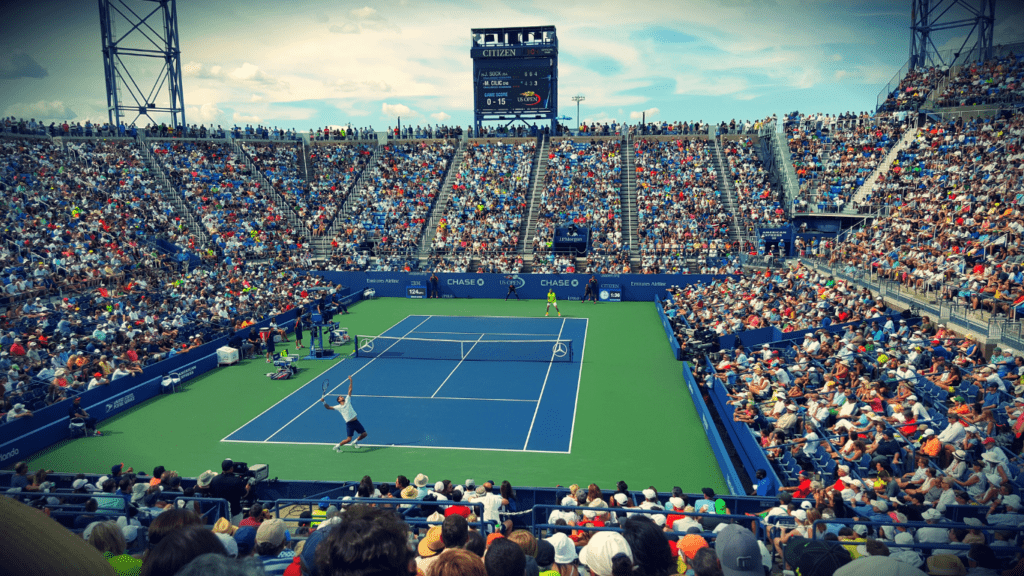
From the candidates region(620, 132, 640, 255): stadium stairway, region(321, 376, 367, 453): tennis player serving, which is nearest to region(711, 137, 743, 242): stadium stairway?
region(620, 132, 640, 255): stadium stairway

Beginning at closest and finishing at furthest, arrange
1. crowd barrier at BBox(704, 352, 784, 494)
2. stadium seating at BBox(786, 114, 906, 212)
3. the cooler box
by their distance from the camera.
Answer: crowd barrier at BBox(704, 352, 784, 494)
the cooler box
stadium seating at BBox(786, 114, 906, 212)

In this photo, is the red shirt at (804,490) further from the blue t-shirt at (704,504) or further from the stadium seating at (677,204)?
the stadium seating at (677,204)

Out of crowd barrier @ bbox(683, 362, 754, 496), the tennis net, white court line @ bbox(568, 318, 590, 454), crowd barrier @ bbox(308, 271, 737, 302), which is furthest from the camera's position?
crowd barrier @ bbox(308, 271, 737, 302)

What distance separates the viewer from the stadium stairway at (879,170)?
35.5 m

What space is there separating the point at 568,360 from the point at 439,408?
6.66 metres

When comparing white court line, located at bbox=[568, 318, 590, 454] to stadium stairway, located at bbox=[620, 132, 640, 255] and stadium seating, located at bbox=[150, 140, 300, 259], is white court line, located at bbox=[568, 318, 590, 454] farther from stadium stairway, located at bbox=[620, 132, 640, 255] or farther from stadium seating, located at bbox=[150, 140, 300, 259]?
stadium seating, located at bbox=[150, 140, 300, 259]

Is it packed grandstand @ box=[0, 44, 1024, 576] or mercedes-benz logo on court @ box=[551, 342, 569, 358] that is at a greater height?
packed grandstand @ box=[0, 44, 1024, 576]

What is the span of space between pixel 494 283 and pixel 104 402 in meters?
22.6

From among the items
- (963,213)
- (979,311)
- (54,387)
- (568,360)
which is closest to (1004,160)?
(963,213)

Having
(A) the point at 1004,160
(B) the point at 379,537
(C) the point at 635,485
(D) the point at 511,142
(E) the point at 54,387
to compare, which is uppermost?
(D) the point at 511,142

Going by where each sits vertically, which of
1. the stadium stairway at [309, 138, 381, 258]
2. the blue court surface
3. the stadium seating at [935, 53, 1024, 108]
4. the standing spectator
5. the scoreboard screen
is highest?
the scoreboard screen

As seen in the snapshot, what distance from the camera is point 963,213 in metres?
23.0

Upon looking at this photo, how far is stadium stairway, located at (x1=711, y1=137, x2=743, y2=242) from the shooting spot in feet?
131

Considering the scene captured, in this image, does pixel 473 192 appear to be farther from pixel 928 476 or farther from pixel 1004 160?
pixel 928 476
